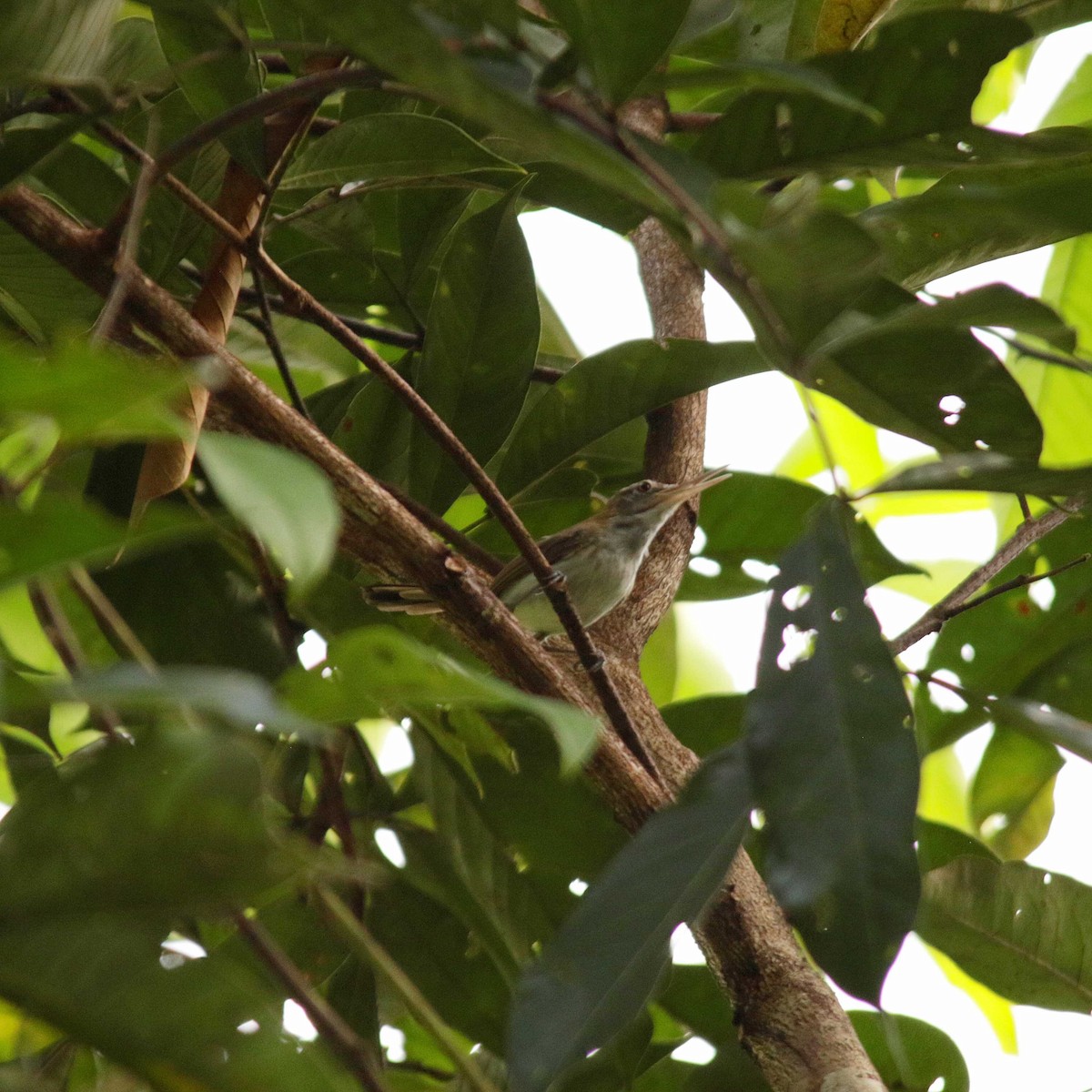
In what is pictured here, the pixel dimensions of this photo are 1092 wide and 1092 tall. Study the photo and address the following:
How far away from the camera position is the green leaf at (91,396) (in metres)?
0.68

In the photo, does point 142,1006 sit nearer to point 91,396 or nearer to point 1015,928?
point 91,396

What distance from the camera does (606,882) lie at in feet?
3.95

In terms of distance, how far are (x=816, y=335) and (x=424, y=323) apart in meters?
1.30

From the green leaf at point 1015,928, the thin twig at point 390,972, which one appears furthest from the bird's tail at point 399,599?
the thin twig at point 390,972

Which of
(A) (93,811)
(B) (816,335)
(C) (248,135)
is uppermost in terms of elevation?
(C) (248,135)

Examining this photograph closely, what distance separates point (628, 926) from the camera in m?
1.18

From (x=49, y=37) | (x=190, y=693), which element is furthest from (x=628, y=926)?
(x=49, y=37)

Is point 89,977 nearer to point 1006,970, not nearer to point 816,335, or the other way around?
point 816,335

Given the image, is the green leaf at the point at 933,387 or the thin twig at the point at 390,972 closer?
the thin twig at the point at 390,972

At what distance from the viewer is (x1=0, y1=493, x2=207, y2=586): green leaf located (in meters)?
0.67

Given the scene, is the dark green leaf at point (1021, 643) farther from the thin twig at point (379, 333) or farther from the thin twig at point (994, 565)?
the thin twig at point (379, 333)

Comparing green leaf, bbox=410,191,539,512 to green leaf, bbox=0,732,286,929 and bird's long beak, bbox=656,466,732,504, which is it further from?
green leaf, bbox=0,732,286,929

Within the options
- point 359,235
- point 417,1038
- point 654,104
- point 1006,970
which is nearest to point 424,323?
point 359,235

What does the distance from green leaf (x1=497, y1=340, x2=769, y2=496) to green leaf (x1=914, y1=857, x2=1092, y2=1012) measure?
0.83m
